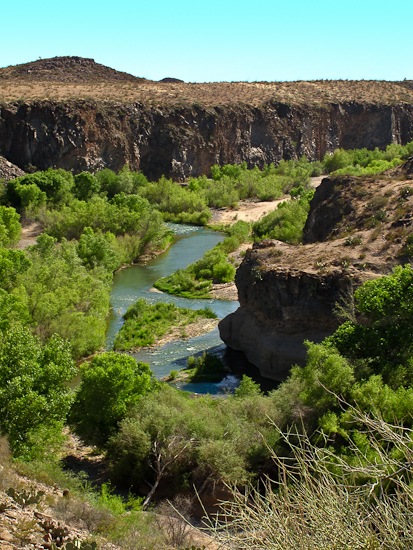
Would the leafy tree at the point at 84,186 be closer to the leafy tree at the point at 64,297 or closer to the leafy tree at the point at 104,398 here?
the leafy tree at the point at 64,297

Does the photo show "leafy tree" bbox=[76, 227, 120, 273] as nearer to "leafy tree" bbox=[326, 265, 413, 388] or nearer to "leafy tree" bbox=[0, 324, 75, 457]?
"leafy tree" bbox=[326, 265, 413, 388]

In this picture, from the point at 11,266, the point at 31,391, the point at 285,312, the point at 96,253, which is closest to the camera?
the point at 31,391

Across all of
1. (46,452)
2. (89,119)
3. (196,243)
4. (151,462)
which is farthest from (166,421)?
(89,119)

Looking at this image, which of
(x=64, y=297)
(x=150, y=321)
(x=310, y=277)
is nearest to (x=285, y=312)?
(x=310, y=277)

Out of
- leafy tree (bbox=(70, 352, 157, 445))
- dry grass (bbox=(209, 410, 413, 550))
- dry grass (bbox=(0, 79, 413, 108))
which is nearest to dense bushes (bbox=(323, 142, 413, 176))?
dry grass (bbox=(0, 79, 413, 108))

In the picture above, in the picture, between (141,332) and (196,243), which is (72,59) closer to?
(196,243)

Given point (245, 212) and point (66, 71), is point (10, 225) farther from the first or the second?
point (66, 71)

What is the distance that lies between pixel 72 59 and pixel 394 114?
2179 inches

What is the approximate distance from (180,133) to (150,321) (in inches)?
2211

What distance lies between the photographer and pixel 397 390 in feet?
84.1

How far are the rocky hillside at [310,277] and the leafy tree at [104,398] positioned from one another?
9.65 m

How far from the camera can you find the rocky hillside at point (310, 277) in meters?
36.4

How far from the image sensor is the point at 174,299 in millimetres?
51625

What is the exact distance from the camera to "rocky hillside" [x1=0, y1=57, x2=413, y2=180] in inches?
3388
